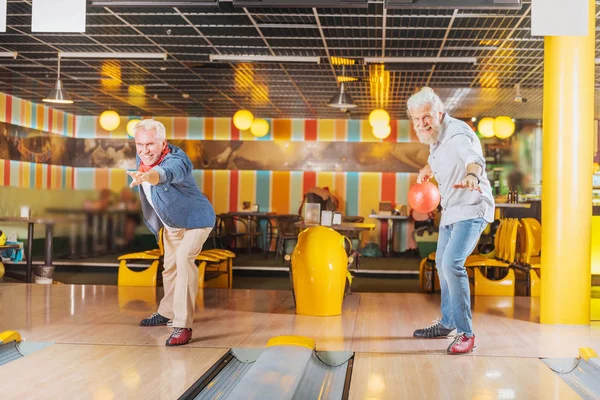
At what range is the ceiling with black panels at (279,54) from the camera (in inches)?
278

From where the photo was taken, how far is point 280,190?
610 inches

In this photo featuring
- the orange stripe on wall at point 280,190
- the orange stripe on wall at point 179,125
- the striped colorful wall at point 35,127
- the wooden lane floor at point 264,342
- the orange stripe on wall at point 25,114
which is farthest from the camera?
the orange stripe on wall at point 179,125

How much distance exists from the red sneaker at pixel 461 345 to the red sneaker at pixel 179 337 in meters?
1.76

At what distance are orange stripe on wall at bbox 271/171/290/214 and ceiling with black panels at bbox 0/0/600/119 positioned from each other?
6.45 feet

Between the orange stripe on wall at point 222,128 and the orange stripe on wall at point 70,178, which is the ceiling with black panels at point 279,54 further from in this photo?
the orange stripe on wall at point 70,178

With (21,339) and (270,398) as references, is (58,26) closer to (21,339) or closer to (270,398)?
(21,339)

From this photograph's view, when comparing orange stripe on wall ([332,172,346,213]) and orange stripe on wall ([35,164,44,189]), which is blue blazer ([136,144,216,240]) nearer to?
orange stripe on wall ([35,164,44,189])

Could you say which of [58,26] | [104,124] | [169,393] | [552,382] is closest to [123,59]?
[104,124]

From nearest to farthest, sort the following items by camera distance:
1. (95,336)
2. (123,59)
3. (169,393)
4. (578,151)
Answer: (169,393) → (95,336) → (578,151) → (123,59)

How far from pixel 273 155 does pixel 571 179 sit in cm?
1030

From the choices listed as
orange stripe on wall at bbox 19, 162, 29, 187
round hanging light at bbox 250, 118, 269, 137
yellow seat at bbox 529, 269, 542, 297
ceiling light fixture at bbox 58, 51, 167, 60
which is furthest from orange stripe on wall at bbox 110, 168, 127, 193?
yellow seat at bbox 529, 269, 542, 297

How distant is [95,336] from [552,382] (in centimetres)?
307

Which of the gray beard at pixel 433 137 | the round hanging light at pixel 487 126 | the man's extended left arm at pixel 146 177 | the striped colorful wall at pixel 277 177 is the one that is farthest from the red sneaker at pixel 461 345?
the striped colorful wall at pixel 277 177

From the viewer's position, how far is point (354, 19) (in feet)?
23.1
